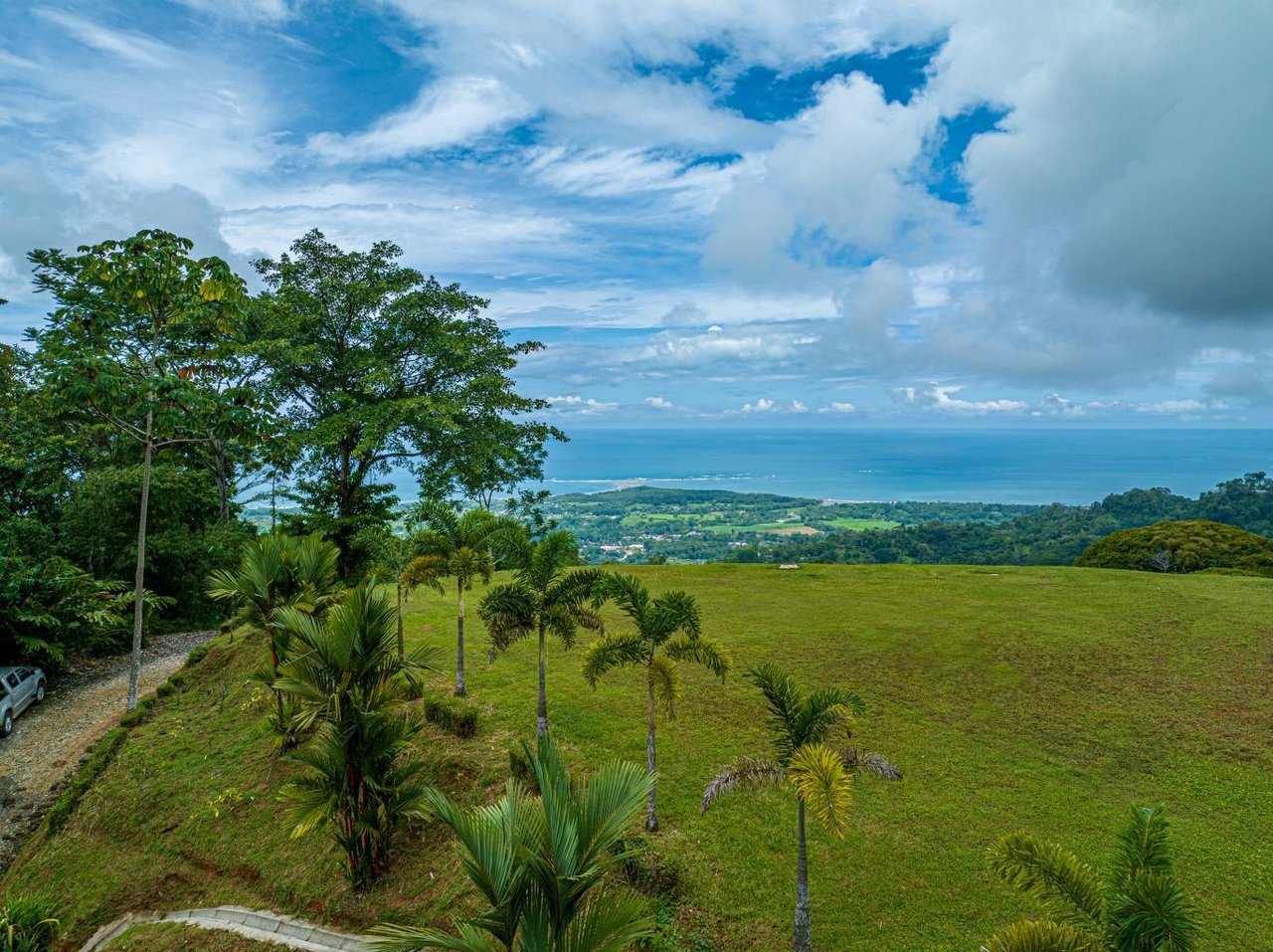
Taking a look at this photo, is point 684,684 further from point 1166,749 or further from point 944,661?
point 1166,749

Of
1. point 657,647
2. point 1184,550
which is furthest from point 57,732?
point 1184,550

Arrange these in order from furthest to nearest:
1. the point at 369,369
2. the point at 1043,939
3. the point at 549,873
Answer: the point at 369,369 < the point at 549,873 < the point at 1043,939

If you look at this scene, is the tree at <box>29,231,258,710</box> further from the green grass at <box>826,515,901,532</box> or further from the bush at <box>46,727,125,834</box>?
the green grass at <box>826,515,901,532</box>

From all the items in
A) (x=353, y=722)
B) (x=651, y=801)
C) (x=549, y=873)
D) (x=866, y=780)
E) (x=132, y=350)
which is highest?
(x=132, y=350)

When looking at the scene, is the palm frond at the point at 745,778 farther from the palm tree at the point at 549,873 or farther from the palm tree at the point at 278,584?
the palm tree at the point at 278,584

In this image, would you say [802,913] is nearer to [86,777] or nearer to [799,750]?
[799,750]

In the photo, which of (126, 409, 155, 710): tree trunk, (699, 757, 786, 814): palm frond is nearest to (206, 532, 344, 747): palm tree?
(126, 409, 155, 710): tree trunk
